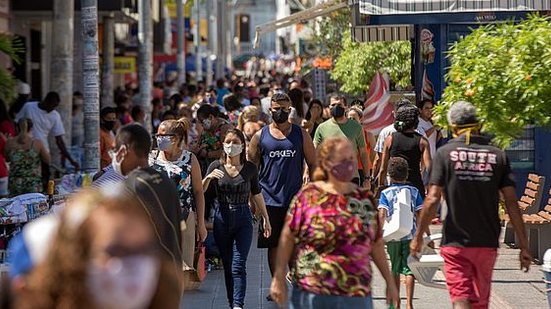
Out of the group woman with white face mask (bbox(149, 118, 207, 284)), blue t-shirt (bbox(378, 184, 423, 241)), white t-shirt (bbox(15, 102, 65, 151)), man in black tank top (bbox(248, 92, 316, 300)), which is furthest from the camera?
white t-shirt (bbox(15, 102, 65, 151))

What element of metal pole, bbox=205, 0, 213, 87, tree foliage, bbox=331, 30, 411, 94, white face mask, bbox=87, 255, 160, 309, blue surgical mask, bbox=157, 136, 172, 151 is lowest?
white face mask, bbox=87, 255, 160, 309

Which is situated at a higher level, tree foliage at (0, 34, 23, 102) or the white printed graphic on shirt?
tree foliage at (0, 34, 23, 102)

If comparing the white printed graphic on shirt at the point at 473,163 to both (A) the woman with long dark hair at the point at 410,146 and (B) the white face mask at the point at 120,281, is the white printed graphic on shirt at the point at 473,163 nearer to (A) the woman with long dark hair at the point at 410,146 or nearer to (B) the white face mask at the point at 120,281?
(A) the woman with long dark hair at the point at 410,146

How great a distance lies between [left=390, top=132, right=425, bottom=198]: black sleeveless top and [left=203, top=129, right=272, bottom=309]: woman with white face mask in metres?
1.36

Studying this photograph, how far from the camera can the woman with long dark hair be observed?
10797 mm

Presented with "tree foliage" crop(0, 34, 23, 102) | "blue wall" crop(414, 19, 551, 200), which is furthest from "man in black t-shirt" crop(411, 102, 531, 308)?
"blue wall" crop(414, 19, 551, 200)

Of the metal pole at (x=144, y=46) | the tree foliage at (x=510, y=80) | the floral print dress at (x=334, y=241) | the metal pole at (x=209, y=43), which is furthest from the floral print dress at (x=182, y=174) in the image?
the metal pole at (x=209, y=43)

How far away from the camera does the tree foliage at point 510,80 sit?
9.55 meters

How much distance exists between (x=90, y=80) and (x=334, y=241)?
28.0 ft

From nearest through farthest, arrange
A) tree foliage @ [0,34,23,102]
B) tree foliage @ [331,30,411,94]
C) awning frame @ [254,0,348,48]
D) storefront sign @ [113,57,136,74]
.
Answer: tree foliage @ [0,34,23,102]
tree foliage @ [331,30,411,94]
awning frame @ [254,0,348,48]
storefront sign @ [113,57,136,74]

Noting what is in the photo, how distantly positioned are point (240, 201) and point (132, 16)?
2166cm

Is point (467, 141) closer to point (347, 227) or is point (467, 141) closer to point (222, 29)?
point (347, 227)

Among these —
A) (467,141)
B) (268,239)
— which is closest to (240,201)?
(268,239)

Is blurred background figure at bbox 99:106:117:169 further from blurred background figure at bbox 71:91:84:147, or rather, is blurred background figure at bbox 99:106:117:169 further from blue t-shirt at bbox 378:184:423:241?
blue t-shirt at bbox 378:184:423:241
